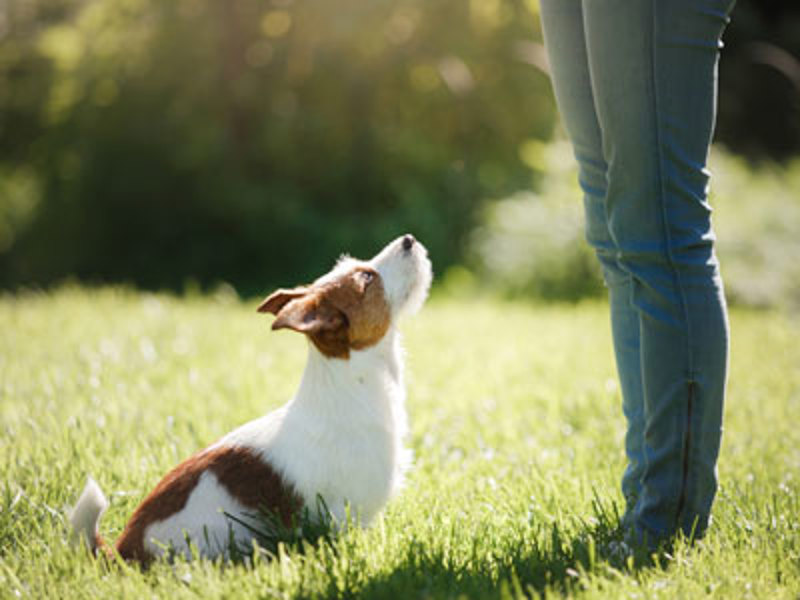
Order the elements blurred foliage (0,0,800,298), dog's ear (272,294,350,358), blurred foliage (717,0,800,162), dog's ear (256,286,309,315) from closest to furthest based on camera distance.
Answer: dog's ear (272,294,350,358) → dog's ear (256,286,309,315) → blurred foliage (0,0,800,298) → blurred foliage (717,0,800,162)

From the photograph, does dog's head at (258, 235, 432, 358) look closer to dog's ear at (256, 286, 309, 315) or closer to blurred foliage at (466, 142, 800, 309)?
dog's ear at (256, 286, 309, 315)

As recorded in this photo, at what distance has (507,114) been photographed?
9.56 m

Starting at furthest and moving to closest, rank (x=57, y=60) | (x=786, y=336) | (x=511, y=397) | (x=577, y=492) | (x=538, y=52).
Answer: (x=57, y=60)
(x=538, y=52)
(x=786, y=336)
(x=511, y=397)
(x=577, y=492)

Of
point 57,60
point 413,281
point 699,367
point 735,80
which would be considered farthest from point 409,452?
point 735,80

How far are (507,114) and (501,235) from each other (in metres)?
2.22

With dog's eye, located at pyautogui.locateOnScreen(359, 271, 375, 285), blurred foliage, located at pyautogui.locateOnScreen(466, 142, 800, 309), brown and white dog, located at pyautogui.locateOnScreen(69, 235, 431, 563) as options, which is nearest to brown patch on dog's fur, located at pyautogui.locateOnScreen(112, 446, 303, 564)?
brown and white dog, located at pyautogui.locateOnScreen(69, 235, 431, 563)

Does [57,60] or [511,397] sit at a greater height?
[57,60]

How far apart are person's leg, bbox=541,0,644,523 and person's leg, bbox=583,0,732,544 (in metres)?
0.24

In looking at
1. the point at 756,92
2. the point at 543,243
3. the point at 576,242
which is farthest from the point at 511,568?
the point at 756,92

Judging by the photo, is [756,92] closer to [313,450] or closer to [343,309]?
[343,309]

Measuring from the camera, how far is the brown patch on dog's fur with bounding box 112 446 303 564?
2.26 metres

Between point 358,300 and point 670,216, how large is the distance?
938 mm

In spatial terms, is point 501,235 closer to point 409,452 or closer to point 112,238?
point 112,238

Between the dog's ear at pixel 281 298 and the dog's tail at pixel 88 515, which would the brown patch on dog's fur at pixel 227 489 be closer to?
the dog's tail at pixel 88 515
